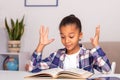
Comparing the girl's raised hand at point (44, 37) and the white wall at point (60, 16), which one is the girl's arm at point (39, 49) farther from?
the white wall at point (60, 16)

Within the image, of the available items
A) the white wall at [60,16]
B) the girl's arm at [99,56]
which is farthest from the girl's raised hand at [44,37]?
the white wall at [60,16]

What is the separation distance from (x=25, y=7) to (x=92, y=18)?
895mm

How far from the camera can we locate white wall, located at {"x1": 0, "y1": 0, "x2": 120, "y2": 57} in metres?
3.21

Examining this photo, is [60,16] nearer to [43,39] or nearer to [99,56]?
[43,39]

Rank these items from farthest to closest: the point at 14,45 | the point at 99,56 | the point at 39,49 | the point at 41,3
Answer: the point at 41,3
the point at 14,45
the point at 39,49
the point at 99,56

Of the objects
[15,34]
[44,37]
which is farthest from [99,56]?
[15,34]

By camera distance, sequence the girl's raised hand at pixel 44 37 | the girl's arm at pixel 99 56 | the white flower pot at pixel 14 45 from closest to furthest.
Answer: the girl's arm at pixel 99 56 → the girl's raised hand at pixel 44 37 → the white flower pot at pixel 14 45

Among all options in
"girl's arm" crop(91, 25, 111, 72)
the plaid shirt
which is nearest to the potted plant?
the plaid shirt

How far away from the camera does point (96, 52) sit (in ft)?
5.45

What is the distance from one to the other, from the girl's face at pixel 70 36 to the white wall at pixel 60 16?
1.54 m

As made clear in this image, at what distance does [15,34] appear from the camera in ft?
11.0

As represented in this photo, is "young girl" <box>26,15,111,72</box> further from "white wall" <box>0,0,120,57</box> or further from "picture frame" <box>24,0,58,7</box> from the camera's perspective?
"picture frame" <box>24,0,58,7</box>

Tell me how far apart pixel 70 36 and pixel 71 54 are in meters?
0.15

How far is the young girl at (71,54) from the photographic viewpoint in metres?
1.68
